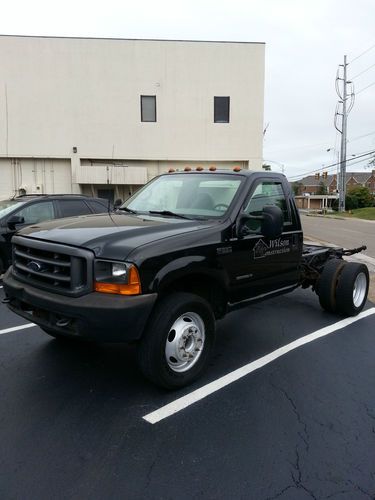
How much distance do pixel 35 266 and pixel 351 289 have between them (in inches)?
164

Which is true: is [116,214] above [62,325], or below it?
above

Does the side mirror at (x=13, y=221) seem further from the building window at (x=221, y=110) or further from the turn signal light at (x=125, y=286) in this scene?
the building window at (x=221, y=110)

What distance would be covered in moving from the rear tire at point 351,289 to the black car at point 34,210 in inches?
203

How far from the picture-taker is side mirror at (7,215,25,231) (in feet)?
24.4

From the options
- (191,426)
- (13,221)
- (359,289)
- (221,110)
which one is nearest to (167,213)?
(191,426)

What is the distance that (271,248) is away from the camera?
4.57m

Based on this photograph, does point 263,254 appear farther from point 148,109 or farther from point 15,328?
point 148,109

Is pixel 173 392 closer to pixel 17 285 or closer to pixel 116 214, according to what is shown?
pixel 17 285

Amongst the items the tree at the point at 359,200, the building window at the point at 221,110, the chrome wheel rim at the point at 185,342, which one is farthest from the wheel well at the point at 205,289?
the tree at the point at 359,200

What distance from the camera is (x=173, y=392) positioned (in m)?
3.61

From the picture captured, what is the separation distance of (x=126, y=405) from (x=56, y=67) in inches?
713

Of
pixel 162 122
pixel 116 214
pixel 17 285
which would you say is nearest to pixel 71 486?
pixel 17 285

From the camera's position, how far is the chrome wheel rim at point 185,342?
11.6ft

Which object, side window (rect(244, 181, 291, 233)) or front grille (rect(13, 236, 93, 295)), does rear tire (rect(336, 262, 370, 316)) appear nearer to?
side window (rect(244, 181, 291, 233))
